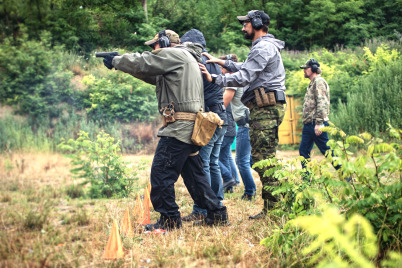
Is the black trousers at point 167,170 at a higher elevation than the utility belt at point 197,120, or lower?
lower

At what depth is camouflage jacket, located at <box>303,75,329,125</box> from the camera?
5488mm

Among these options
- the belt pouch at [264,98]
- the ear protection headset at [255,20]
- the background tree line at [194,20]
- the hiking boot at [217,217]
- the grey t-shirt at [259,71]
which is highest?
the background tree line at [194,20]

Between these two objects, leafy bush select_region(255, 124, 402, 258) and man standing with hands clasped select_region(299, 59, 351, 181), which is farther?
man standing with hands clasped select_region(299, 59, 351, 181)

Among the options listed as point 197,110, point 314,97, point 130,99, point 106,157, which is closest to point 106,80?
point 130,99

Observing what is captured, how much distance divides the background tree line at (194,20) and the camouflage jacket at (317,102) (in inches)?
522

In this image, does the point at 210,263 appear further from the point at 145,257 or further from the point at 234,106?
the point at 234,106

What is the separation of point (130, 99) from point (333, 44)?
48.5 ft

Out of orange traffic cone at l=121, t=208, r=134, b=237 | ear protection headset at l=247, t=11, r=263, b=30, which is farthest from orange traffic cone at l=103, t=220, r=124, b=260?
ear protection headset at l=247, t=11, r=263, b=30

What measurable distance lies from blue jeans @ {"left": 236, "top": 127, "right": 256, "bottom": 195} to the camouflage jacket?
46.2 inches

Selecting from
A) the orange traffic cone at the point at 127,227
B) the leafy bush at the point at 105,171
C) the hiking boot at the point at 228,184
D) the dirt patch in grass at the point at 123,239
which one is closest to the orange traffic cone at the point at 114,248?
the dirt patch in grass at the point at 123,239

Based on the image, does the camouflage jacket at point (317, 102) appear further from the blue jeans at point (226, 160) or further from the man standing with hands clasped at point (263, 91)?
the man standing with hands clasped at point (263, 91)

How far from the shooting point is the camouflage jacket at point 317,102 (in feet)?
18.0

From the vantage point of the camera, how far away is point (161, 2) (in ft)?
70.2

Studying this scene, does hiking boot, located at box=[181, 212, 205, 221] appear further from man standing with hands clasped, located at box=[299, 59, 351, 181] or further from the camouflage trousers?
man standing with hands clasped, located at box=[299, 59, 351, 181]
